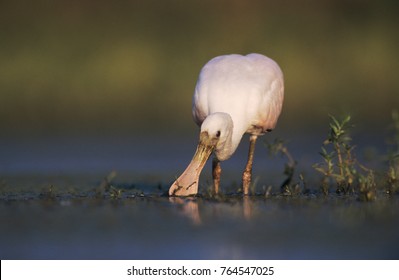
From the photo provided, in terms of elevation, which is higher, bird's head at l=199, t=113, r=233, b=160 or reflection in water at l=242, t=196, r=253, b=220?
bird's head at l=199, t=113, r=233, b=160

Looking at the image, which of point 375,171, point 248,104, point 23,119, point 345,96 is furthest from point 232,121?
point 345,96

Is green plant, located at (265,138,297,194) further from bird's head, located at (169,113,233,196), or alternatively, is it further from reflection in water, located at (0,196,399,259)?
bird's head, located at (169,113,233,196)

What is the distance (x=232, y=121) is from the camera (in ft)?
41.4

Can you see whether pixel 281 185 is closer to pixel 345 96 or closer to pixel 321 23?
pixel 345 96

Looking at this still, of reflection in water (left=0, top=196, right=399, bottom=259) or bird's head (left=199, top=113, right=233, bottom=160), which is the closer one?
reflection in water (left=0, top=196, right=399, bottom=259)

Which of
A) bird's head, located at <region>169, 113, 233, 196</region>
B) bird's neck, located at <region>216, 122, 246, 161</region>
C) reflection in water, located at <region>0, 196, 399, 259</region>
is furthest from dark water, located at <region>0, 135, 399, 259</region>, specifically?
bird's neck, located at <region>216, 122, 246, 161</region>

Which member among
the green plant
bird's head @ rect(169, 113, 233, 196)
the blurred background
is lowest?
bird's head @ rect(169, 113, 233, 196)

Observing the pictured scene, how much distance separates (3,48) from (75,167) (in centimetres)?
1157

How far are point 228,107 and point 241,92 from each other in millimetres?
194

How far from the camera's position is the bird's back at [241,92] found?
12.7m

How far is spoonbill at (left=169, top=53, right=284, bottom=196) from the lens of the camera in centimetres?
1241

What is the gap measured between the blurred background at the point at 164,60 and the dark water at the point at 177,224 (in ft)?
27.6

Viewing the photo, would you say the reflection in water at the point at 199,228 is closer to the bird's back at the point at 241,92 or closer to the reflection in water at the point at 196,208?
the reflection in water at the point at 196,208

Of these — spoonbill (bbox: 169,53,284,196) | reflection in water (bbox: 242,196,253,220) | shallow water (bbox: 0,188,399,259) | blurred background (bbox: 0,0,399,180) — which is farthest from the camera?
blurred background (bbox: 0,0,399,180)
